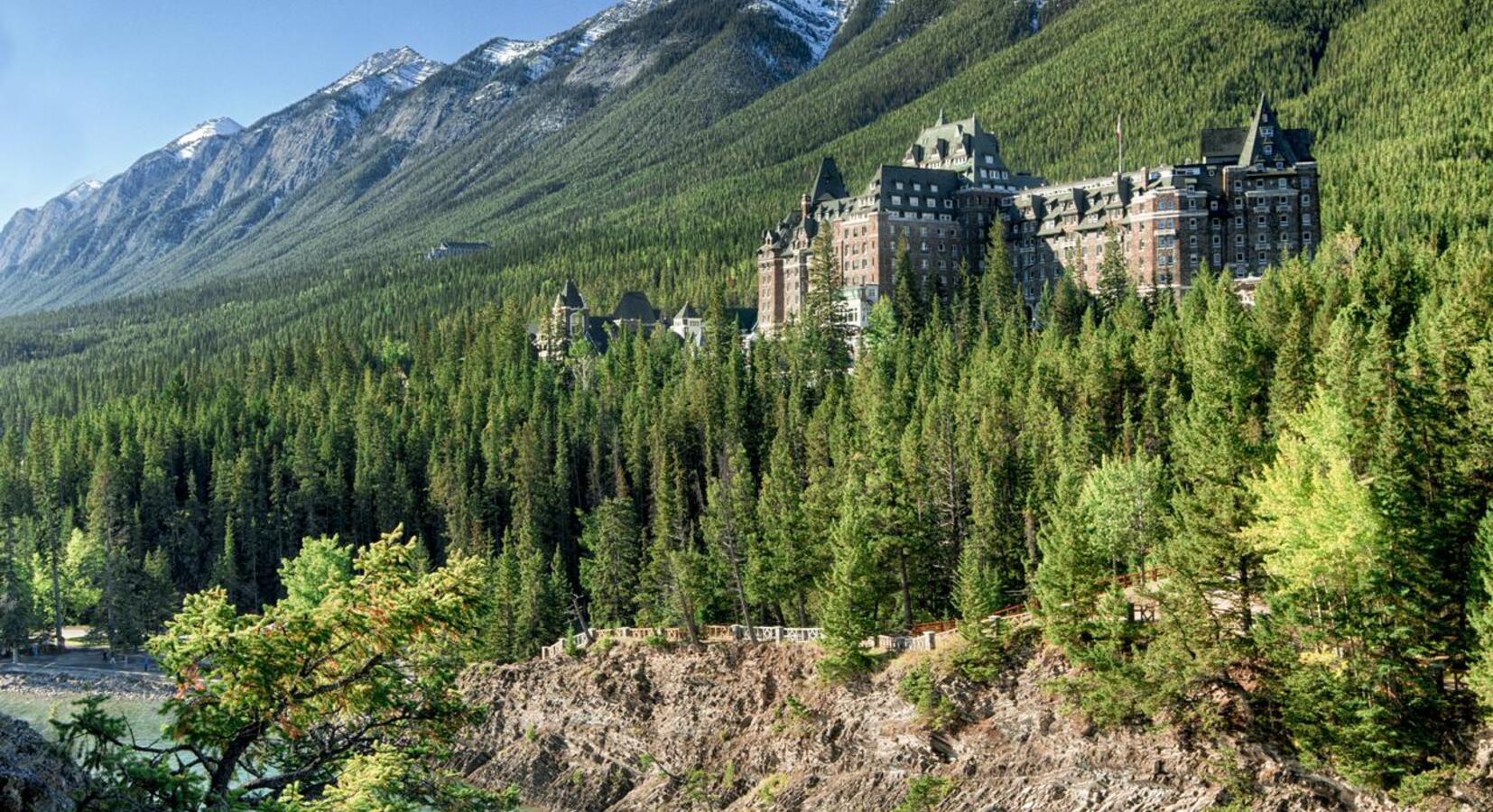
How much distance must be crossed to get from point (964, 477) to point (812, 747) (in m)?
19.6

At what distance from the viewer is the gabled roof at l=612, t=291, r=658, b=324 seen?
545ft

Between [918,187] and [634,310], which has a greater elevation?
[918,187]

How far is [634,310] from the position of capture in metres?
167

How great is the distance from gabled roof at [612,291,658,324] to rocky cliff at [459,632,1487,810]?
87237mm

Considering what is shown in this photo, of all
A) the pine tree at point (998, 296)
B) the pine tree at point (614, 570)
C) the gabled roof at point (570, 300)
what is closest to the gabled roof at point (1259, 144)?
the pine tree at point (998, 296)

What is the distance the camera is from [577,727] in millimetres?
73812

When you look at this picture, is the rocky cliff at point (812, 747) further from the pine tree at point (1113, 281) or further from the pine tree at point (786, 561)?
the pine tree at point (1113, 281)

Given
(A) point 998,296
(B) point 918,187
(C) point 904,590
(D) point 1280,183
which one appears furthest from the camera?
(B) point 918,187

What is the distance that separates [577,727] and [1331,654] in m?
41.3

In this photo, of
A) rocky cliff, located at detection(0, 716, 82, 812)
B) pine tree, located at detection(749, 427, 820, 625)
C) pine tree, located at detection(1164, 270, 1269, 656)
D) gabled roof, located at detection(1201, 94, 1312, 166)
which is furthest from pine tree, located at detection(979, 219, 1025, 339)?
rocky cliff, located at detection(0, 716, 82, 812)

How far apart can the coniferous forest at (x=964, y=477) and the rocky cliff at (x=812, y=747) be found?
1.78 m

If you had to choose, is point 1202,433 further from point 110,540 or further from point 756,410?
point 110,540

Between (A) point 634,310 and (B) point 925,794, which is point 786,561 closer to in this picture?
(B) point 925,794

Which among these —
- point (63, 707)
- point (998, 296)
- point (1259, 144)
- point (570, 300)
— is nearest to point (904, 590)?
point (998, 296)
